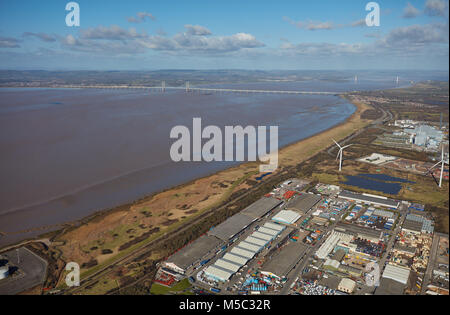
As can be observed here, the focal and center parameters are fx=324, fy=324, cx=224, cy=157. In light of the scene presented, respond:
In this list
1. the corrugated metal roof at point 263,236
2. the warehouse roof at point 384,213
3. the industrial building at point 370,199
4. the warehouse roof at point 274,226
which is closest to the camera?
the corrugated metal roof at point 263,236

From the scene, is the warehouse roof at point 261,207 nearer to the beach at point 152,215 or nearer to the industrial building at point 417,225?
the beach at point 152,215

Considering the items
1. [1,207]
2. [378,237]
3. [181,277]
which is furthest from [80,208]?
[378,237]

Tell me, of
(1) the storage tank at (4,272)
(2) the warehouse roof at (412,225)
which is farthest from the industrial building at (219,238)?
(2) the warehouse roof at (412,225)

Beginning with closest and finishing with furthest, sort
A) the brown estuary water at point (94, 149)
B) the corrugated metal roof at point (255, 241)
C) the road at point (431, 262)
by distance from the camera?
the road at point (431, 262) → the corrugated metal roof at point (255, 241) → the brown estuary water at point (94, 149)

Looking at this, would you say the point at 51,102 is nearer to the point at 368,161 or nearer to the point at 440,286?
the point at 368,161

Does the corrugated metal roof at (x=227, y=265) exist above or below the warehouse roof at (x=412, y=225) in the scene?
below

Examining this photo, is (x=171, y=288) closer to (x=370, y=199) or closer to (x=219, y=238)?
(x=219, y=238)
